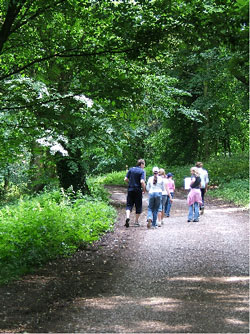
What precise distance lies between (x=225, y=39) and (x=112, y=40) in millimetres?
2987

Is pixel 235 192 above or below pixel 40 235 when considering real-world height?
above

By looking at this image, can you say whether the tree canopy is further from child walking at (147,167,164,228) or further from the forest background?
child walking at (147,167,164,228)

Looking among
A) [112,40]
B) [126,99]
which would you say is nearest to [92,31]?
[112,40]

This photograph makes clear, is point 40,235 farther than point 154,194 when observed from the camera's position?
No

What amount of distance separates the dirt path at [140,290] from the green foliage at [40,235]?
1.05 feet

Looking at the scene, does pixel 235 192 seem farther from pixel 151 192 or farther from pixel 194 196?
pixel 151 192

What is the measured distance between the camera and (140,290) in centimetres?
684

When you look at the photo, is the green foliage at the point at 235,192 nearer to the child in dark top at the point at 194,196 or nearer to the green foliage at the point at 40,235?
the child in dark top at the point at 194,196

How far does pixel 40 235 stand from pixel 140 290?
342 cm

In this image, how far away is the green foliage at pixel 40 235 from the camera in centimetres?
874

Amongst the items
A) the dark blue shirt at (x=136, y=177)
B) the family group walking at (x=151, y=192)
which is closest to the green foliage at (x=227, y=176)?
the family group walking at (x=151, y=192)

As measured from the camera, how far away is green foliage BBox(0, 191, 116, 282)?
8742 mm

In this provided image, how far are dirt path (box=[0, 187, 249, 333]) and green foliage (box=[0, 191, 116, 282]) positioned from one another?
12.6 inches

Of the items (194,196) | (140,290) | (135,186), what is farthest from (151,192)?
(140,290)
